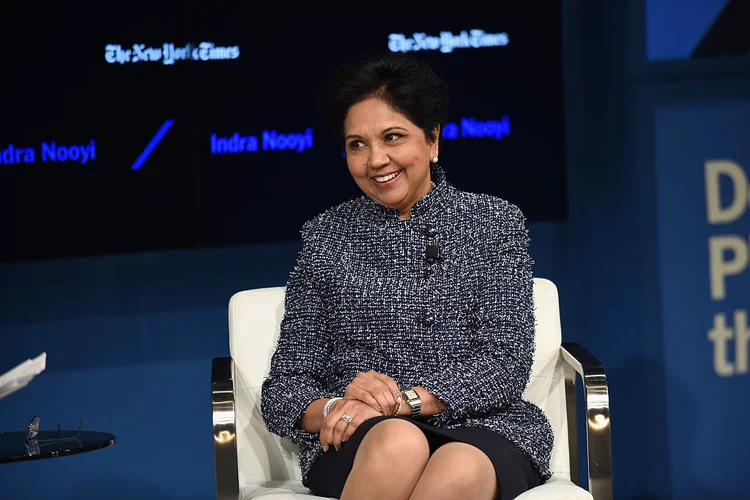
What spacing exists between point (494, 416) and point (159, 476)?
6.18 feet

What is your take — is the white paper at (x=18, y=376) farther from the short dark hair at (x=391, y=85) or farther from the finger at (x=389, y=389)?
the short dark hair at (x=391, y=85)

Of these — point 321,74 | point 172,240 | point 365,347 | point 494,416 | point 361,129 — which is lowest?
point 494,416

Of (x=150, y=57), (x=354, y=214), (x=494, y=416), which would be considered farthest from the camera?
(x=150, y=57)


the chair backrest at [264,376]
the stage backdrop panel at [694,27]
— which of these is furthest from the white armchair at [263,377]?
the stage backdrop panel at [694,27]

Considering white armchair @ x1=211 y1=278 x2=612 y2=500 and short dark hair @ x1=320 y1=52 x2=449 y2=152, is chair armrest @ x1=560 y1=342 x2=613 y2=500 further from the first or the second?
short dark hair @ x1=320 y1=52 x2=449 y2=152

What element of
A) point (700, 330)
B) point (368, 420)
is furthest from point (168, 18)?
point (700, 330)

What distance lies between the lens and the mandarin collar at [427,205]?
2.79 metres

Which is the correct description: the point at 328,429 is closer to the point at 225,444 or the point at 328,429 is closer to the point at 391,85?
the point at 225,444

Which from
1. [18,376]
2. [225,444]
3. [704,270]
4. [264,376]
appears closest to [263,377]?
[264,376]

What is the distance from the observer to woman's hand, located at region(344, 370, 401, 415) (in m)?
2.46

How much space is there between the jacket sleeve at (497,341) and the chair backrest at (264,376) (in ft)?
0.93

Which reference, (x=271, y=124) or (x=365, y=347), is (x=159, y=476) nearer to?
(x=271, y=124)

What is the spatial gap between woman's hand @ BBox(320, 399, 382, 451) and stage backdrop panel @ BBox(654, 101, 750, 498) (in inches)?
66.6

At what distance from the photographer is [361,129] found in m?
2.67
